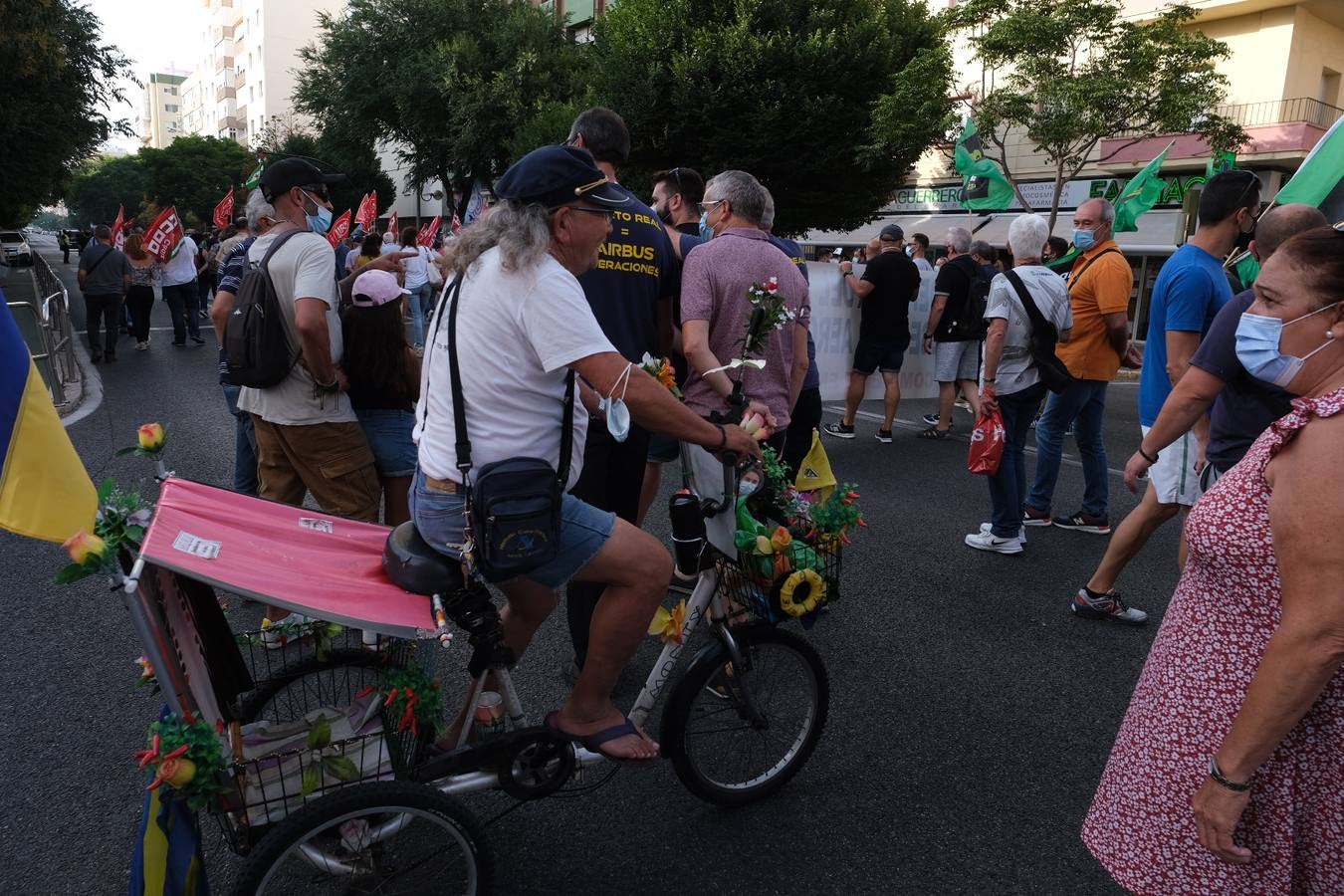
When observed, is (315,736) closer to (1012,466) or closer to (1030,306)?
(1012,466)

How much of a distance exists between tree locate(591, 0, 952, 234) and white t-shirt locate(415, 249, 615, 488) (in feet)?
58.1

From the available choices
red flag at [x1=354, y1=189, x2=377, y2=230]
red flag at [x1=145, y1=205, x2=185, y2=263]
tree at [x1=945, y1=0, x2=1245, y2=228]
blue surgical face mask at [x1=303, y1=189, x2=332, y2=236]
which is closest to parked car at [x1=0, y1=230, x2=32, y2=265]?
red flag at [x1=354, y1=189, x2=377, y2=230]

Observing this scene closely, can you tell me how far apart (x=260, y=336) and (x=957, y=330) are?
6.88 m

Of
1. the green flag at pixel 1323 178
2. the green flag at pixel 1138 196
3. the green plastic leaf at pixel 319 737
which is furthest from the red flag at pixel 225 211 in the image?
the green flag at pixel 1323 178

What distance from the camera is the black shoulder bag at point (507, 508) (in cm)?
222

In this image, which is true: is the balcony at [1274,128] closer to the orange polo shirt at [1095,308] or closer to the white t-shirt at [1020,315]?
the orange polo shirt at [1095,308]

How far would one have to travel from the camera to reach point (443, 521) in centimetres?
238

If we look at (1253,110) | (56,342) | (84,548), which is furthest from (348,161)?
(84,548)

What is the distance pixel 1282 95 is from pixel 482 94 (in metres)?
22.9

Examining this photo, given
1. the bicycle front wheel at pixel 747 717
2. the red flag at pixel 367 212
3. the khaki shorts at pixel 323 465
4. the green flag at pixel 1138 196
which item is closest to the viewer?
the bicycle front wheel at pixel 747 717

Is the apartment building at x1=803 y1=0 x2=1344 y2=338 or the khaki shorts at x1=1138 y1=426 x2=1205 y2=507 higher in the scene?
the apartment building at x1=803 y1=0 x2=1344 y2=338

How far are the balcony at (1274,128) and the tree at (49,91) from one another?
20412mm

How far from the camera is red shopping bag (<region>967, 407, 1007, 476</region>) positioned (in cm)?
514

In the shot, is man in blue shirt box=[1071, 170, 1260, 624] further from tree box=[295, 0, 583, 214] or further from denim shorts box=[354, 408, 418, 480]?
tree box=[295, 0, 583, 214]
